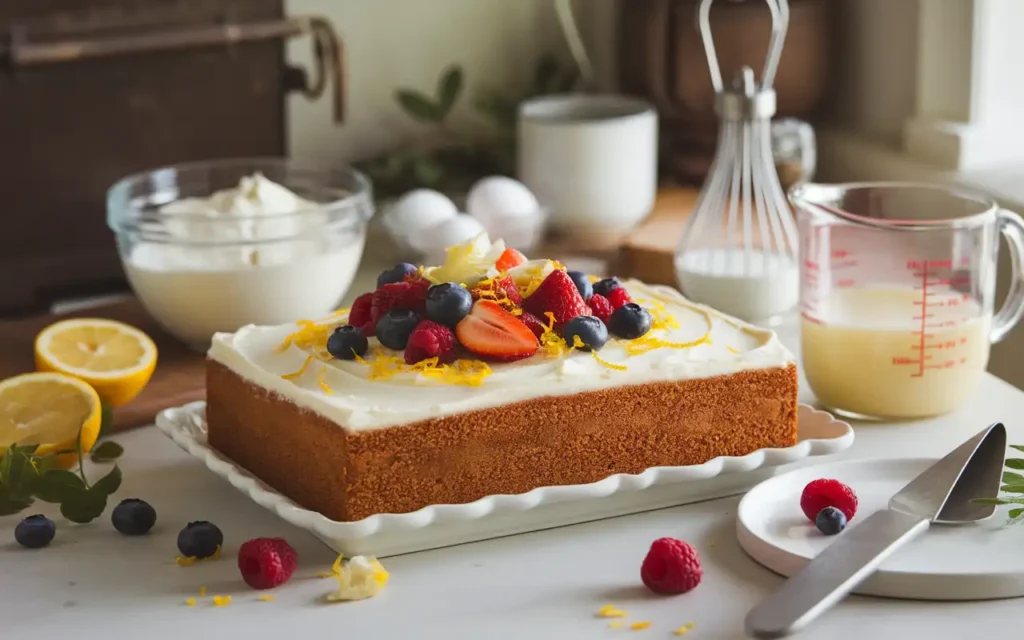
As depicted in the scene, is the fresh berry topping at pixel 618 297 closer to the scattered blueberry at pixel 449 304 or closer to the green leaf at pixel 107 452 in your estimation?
the scattered blueberry at pixel 449 304

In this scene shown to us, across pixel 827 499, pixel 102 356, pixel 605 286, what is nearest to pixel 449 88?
pixel 102 356

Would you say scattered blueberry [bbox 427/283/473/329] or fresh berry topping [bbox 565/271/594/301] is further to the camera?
fresh berry topping [bbox 565/271/594/301]

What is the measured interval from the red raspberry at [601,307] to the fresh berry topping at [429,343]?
18 cm

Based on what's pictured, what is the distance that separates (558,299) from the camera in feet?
4.75

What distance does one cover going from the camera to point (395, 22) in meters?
2.85

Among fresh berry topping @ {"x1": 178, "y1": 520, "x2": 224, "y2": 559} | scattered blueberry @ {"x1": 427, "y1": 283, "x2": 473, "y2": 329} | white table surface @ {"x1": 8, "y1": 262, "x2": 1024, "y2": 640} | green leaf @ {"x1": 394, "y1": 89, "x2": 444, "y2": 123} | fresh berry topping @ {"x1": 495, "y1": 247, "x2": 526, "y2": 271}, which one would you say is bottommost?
white table surface @ {"x1": 8, "y1": 262, "x2": 1024, "y2": 640}

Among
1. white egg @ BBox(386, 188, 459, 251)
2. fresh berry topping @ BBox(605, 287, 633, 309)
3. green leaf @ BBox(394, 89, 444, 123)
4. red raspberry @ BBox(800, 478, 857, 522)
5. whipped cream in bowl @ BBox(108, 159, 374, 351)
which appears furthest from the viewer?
green leaf @ BBox(394, 89, 444, 123)

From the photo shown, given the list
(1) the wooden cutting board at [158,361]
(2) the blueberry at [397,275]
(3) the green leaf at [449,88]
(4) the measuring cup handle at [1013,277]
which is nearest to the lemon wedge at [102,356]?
(1) the wooden cutting board at [158,361]

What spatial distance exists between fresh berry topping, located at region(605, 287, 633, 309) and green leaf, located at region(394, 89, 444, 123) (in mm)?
1328

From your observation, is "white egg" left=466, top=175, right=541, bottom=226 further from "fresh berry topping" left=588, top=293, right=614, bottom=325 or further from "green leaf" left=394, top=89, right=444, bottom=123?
"fresh berry topping" left=588, top=293, right=614, bottom=325

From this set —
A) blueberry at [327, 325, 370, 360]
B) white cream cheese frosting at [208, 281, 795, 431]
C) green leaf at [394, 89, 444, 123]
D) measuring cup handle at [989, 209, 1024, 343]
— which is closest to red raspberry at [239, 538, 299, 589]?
white cream cheese frosting at [208, 281, 795, 431]

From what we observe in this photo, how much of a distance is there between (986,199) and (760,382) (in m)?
0.41

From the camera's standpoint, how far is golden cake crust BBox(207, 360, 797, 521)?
132cm

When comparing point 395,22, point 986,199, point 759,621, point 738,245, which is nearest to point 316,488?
point 759,621
